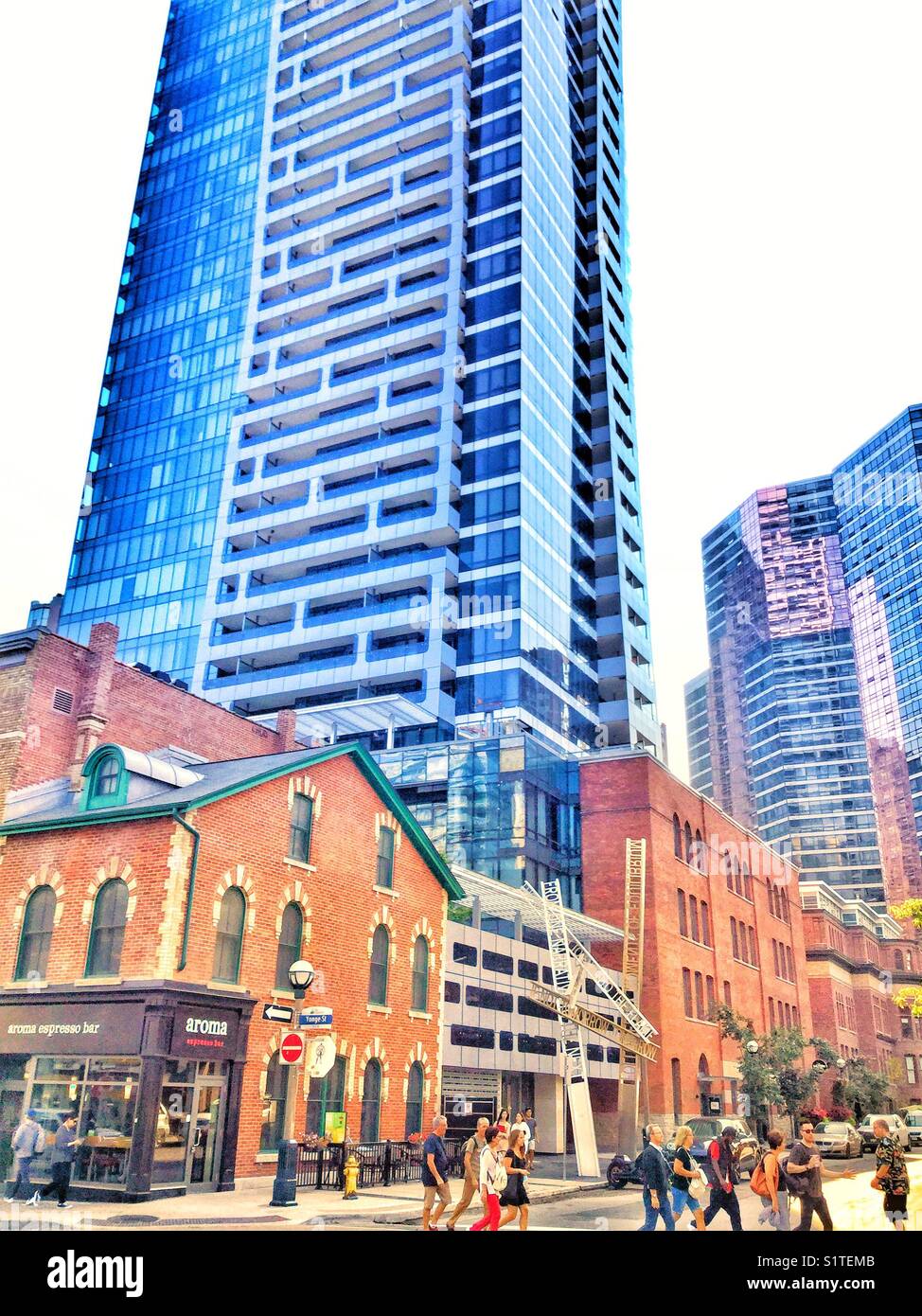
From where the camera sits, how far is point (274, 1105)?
24.3 metres

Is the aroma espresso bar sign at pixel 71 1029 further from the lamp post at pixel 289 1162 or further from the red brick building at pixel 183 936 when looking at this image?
the lamp post at pixel 289 1162

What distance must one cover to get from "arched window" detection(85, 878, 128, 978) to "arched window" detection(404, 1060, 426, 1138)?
10.7 m

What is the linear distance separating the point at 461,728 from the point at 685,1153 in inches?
2568

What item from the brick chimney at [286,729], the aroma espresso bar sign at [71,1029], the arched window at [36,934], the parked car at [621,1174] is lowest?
the parked car at [621,1174]

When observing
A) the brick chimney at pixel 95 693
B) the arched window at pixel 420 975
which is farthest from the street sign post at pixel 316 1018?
the brick chimney at pixel 95 693

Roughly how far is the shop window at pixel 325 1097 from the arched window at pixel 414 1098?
3.30 meters

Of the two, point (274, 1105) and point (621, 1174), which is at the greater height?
point (274, 1105)

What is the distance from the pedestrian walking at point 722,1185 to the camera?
54.2 ft

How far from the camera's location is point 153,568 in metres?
104

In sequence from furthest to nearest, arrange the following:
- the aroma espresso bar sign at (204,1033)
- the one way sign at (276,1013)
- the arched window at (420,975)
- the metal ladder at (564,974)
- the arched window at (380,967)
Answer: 1. the metal ladder at (564,974)
2. the arched window at (420,975)
3. the arched window at (380,967)
4. the aroma espresso bar sign at (204,1033)
5. the one way sign at (276,1013)

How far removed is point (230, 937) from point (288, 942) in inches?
86.2

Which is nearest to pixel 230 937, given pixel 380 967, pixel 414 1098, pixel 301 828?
pixel 301 828

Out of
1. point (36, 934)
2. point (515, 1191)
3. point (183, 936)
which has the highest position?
point (36, 934)

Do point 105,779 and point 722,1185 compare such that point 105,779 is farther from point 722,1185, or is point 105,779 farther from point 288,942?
point 722,1185
